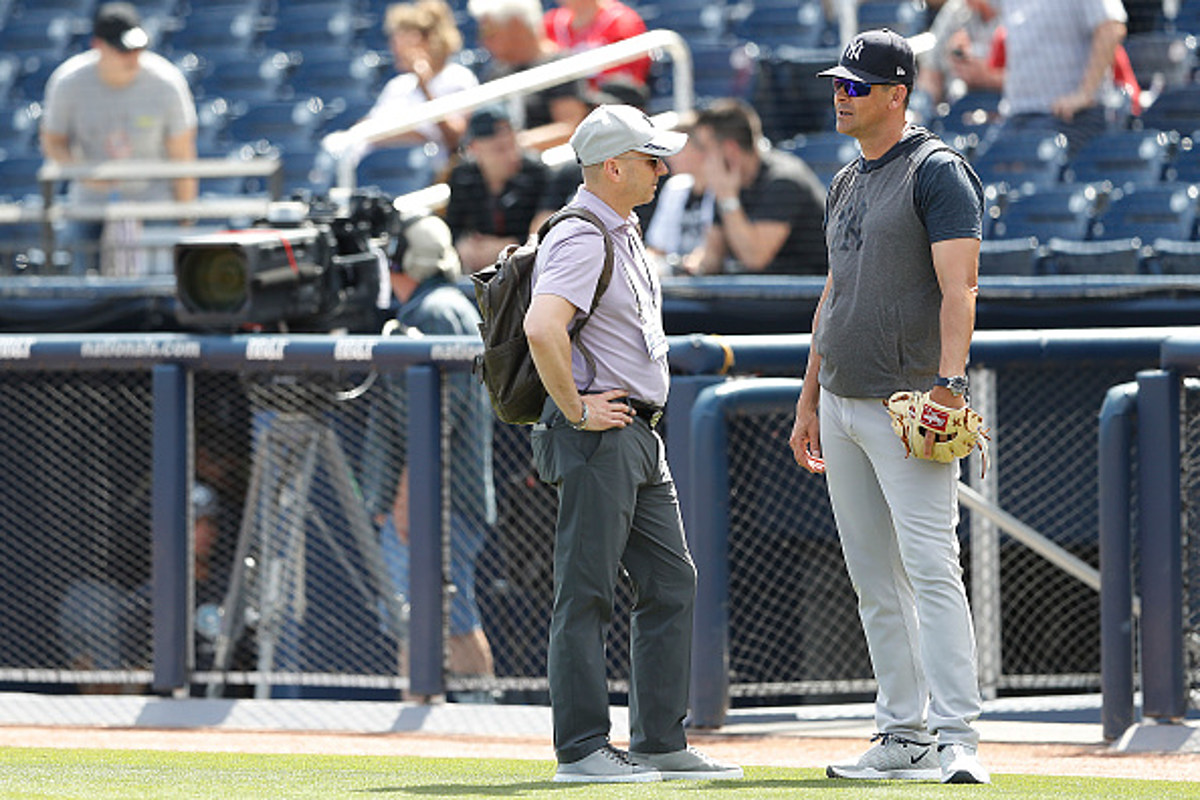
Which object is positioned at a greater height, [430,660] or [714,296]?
[714,296]

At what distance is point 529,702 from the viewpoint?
273 inches

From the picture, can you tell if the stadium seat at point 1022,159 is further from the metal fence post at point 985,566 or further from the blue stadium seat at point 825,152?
the metal fence post at point 985,566

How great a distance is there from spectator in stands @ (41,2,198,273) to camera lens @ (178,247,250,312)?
3.23m

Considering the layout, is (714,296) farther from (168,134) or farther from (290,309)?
(168,134)

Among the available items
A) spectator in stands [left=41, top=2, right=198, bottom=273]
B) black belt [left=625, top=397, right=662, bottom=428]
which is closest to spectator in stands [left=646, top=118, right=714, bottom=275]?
spectator in stands [left=41, top=2, right=198, bottom=273]

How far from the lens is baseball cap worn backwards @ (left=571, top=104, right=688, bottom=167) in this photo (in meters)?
4.73

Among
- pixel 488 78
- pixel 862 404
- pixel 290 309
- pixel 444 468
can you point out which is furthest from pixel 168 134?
pixel 862 404

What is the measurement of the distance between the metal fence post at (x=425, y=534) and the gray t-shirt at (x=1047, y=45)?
398cm

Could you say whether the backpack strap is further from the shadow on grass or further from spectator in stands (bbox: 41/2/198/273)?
spectator in stands (bbox: 41/2/198/273)

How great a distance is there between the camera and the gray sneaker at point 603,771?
4820mm

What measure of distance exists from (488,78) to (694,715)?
5004mm

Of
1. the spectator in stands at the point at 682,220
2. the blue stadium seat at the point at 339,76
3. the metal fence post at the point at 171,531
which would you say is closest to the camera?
the metal fence post at the point at 171,531

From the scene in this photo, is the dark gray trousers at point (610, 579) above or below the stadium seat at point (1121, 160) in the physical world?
below

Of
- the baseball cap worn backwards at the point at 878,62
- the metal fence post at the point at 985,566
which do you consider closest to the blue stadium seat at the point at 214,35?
the metal fence post at the point at 985,566
